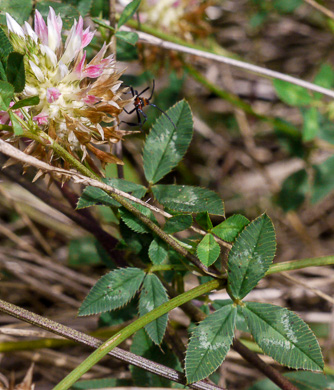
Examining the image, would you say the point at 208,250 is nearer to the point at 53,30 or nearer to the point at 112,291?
the point at 112,291

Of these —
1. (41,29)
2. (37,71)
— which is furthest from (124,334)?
(41,29)

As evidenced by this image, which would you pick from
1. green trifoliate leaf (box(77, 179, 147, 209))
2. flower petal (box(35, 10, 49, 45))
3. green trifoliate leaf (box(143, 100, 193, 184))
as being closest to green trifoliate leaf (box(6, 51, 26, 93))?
flower petal (box(35, 10, 49, 45))

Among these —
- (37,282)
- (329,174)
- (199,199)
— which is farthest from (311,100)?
(37,282)

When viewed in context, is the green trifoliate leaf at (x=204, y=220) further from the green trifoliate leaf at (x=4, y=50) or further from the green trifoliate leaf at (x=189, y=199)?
the green trifoliate leaf at (x=4, y=50)

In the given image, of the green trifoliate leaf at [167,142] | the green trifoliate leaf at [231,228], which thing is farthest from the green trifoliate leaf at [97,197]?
the green trifoliate leaf at [231,228]

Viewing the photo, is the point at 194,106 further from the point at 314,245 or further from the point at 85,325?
the point at 85,325
